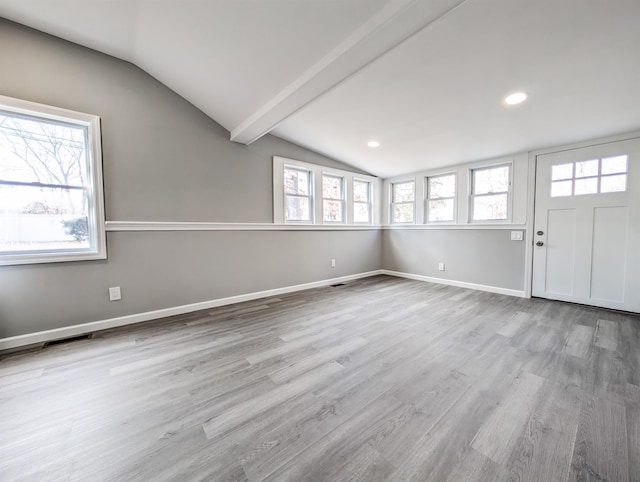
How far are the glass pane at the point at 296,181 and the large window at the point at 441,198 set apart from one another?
235cm

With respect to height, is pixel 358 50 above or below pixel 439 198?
above

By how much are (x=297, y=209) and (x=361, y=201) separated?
1623 millimetres

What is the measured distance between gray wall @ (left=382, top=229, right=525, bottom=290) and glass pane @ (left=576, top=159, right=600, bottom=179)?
1.08 metres

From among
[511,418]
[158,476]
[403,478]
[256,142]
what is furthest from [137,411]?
[256,142]

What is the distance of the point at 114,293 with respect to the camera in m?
2.70

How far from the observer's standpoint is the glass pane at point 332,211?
4.64m

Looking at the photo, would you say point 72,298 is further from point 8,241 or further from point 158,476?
point 158,476

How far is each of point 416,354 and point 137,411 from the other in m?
1.97

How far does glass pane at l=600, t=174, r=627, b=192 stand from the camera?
3.02m

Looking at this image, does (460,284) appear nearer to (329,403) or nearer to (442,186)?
(442,186)

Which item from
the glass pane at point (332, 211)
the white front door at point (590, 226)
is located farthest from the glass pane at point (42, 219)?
the white front door at point (590, 226)

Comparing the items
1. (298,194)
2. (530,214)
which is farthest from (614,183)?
(298,194)

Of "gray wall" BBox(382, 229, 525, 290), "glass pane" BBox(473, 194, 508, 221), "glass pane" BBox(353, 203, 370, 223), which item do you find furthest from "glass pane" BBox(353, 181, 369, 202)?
"glass pane" BBox(473, 194, 508, 221)

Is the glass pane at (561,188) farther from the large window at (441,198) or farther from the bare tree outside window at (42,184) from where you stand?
the bare tree outside window at (42,184)
